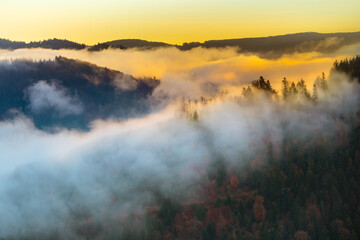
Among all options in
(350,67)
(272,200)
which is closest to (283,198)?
(272,200)

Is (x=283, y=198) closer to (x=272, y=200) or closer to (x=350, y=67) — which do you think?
(x=272, y=200)

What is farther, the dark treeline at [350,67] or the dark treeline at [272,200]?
the dark treeline at [350,67]

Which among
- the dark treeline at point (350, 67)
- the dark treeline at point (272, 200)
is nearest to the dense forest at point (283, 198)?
the dark treeline at point (272, 200)

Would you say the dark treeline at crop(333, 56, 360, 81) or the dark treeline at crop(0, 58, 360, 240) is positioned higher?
the dark treeline at crop(333, 56, 360, 81)

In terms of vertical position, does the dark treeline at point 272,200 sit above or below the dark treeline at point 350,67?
below

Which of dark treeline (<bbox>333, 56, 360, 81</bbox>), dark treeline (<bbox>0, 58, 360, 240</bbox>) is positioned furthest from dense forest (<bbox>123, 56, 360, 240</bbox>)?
dark treeline (<bbox>333, 56, 360, 81</bbox>)

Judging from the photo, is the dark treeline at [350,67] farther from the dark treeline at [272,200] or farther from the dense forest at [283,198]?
the dark treeline at [272,200]

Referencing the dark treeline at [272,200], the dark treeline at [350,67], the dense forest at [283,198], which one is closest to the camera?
the dense forest at [283,198]

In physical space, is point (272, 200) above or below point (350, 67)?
below

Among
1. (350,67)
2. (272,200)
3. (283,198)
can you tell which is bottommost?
(272,200)

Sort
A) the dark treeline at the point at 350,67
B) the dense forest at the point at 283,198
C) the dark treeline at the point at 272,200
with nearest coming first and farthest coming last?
the dense forest at the point at 283,198
the dark treeline at the point at 272,200
the dark treeline at the point at 350,67

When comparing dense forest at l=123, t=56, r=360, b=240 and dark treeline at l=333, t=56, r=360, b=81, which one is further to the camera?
dark treeline at l=333, t=56, r=360, b=81

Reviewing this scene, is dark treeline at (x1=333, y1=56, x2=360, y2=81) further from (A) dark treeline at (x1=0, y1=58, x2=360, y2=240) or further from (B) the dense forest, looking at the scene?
(A) dark treeline at (x1=0, y1=58, x2=360, y2=240)
